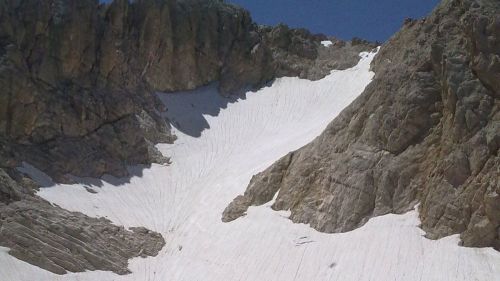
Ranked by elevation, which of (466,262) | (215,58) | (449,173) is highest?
(215,58)

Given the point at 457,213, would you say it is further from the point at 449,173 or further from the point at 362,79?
the point at 362,79

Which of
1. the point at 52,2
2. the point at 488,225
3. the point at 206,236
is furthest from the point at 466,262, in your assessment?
the point at 52,2

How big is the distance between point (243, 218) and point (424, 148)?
11031mm

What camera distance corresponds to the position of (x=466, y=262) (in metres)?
26.0

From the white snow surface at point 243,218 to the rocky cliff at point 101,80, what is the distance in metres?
1.27

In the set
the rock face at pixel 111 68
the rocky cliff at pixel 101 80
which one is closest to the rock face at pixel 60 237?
the rocky cliff at pixel 101 80

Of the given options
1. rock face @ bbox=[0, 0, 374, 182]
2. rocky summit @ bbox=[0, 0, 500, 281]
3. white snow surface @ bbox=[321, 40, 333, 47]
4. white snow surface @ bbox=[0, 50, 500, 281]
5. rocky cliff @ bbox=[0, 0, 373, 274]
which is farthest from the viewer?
white snow surface @ bbox=[321, 40, 333, 47]

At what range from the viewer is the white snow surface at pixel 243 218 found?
2792 cm

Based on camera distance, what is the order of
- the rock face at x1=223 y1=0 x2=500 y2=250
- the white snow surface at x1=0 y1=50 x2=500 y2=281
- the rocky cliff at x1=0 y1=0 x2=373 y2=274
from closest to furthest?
the white snow surface at x1=0 y1=50 x2=500 y2=281, the rock face at x1=223 y1=0 x2=500 y2=250, the rocky cliff at x1=0 y1=0 x2=373 y2=274

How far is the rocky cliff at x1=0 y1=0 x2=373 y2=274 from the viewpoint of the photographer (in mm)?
33188

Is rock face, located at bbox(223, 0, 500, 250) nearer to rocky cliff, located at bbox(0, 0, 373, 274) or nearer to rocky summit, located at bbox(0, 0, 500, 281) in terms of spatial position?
rocky summit, located at bbox(0, 0, 500, 281)

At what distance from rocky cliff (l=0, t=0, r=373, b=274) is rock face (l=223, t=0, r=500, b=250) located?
9.84 m

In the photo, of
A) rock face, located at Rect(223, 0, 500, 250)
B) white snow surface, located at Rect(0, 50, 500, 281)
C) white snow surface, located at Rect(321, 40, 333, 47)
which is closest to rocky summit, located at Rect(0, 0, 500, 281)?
rock face, located at Rect(223, 0, 500, 250)

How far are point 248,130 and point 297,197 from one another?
20085 millimetres
